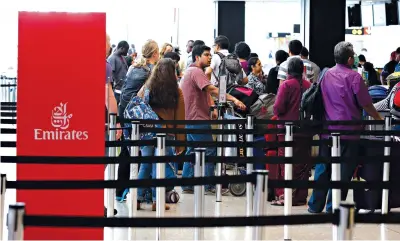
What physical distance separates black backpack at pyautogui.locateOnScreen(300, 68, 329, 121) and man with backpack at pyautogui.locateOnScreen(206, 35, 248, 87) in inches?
99.3

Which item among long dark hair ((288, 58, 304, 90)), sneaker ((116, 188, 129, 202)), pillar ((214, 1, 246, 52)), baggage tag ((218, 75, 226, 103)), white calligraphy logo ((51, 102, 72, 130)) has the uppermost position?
pillar ((214, 1, 246, 52))

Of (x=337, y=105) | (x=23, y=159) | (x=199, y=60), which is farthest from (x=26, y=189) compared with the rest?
(x=199, y=60)

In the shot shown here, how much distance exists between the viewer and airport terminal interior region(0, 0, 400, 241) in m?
8.07

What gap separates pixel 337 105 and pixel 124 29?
19353 millimetres

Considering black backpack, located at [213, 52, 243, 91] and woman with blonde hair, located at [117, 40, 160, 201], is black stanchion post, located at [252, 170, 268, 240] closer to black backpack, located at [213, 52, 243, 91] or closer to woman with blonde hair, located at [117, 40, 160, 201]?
woman with blonde hair, located at [117, 40, 160, 201]

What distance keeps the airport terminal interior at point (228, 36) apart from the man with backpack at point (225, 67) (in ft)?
0.53

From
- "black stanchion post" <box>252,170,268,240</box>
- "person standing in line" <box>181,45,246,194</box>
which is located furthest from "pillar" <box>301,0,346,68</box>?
"black stanchion post" <box>252,170,268,240</box>

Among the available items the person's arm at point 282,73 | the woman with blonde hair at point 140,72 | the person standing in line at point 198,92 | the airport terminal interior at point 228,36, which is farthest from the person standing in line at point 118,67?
the person's arm at point 282,73

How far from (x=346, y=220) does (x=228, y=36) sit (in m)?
23.0

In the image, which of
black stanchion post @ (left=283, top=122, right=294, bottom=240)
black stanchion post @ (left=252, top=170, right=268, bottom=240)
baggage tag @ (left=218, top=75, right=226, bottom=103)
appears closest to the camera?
black stanchion post @ (left=252, top=170, right=268, bottom=240)

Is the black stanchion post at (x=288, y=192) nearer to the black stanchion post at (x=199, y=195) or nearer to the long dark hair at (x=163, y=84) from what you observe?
the black stanchion post at (x=199, y=195)

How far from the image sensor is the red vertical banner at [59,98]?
5.89 metres

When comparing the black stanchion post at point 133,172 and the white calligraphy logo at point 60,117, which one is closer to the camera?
the white calligraphy logo at point 60,117

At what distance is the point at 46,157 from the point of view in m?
5.94
